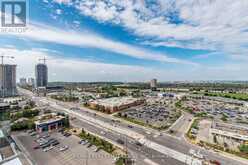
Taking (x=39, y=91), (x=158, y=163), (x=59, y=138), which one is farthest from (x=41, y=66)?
(x=158, y=163)

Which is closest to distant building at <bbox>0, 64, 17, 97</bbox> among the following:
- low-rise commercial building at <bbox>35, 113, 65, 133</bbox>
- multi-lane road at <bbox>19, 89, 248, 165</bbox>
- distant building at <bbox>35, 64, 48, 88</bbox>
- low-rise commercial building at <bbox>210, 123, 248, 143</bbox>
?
distant building at <bbox>35, 64, 48, 88</bbox>

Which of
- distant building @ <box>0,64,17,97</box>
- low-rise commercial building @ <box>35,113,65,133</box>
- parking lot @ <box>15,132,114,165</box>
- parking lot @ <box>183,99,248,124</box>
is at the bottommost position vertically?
parking lot @ <box>15,132,114,165</box>

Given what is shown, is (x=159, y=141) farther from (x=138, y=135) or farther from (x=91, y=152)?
(x=91, y=152)

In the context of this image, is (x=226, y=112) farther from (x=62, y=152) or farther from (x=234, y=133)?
(x=62, y=152)

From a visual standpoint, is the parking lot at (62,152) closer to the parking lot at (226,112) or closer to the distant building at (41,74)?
the parking lot at (226,112)

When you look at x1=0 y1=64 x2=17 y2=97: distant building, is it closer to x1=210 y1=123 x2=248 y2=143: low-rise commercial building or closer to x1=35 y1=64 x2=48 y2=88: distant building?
x1=35 y1=64 x2=48 y2=88: distant building

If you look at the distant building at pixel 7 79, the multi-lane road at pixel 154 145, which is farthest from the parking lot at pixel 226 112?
the distant building at pixel 7 79

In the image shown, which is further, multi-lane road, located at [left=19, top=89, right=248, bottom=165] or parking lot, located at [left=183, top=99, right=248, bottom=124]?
parking lot, located at [left=183, top=99, right=248, bottom=124]
